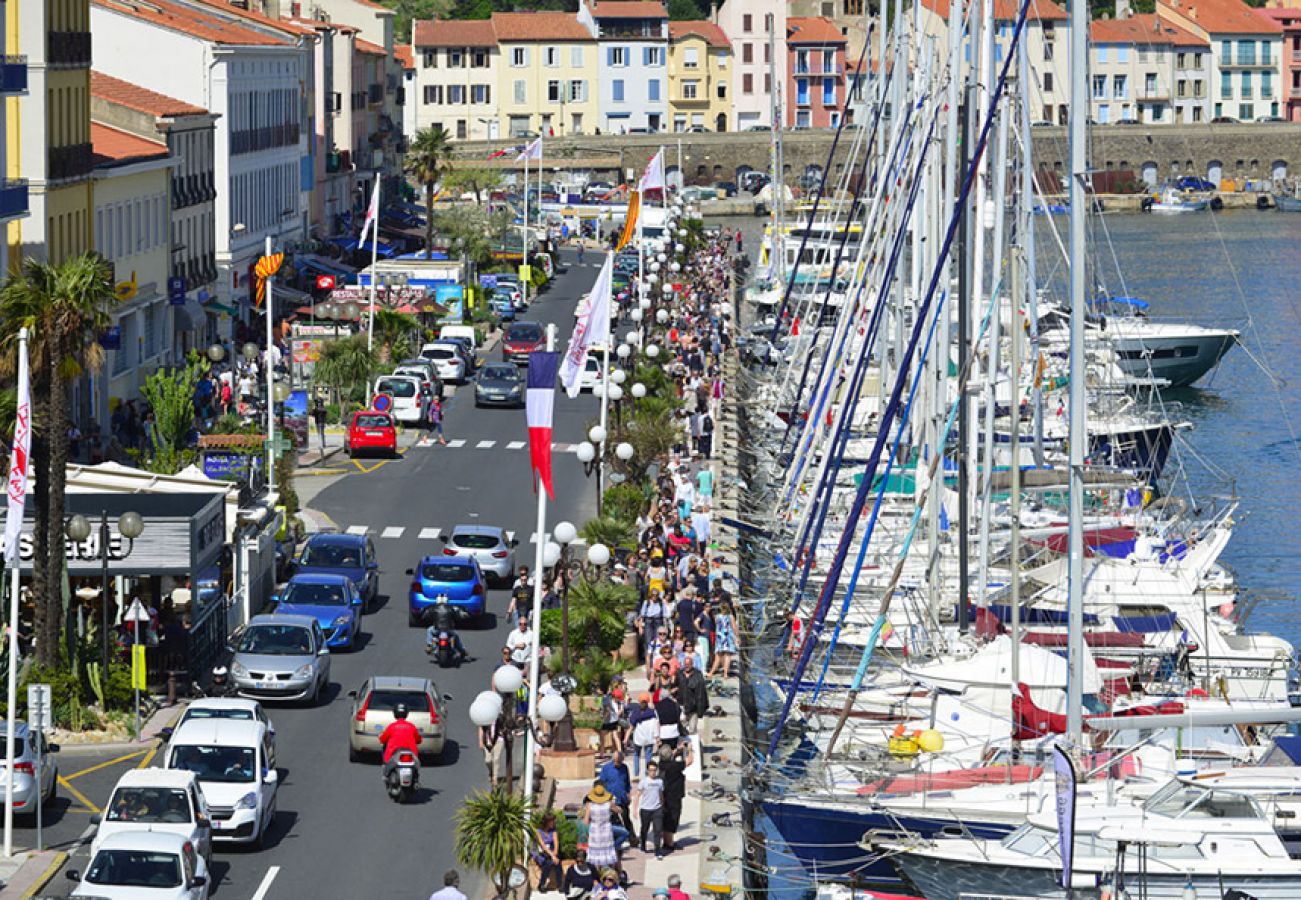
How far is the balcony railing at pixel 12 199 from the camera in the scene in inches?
2270

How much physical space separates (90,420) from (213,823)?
3417 centimetres

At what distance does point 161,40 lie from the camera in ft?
297

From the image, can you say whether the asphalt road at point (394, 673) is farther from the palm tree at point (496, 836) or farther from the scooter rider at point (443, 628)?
the palm tree at point (496, 836)

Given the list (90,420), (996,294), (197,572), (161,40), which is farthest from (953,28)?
(161,40)

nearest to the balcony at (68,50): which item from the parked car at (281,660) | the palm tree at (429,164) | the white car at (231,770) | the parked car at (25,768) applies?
the parked car at (281,660)

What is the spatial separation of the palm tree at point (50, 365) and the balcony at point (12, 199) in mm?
15852

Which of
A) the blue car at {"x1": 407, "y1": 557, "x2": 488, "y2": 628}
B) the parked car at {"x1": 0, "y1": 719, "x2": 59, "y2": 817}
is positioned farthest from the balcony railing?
the parked car at {"x1": 0, "y1": 719, "x2": 59, "y2": 817}

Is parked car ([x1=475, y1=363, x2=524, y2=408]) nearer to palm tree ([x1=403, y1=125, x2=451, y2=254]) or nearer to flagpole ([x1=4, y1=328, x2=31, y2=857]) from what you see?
palm tree ([x1=403, y1=125, x2=451, y2=254])

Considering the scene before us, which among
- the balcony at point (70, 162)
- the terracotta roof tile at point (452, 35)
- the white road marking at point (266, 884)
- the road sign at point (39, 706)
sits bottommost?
the white road marking at point (266, 884)

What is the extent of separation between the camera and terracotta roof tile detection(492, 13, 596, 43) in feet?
640

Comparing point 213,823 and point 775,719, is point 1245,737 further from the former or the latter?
point 213,823

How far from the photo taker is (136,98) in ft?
270

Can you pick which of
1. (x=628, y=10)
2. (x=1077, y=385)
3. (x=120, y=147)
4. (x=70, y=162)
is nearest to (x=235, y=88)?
(x=120, y=147)

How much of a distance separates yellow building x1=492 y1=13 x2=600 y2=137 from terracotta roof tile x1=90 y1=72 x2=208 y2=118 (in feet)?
357
